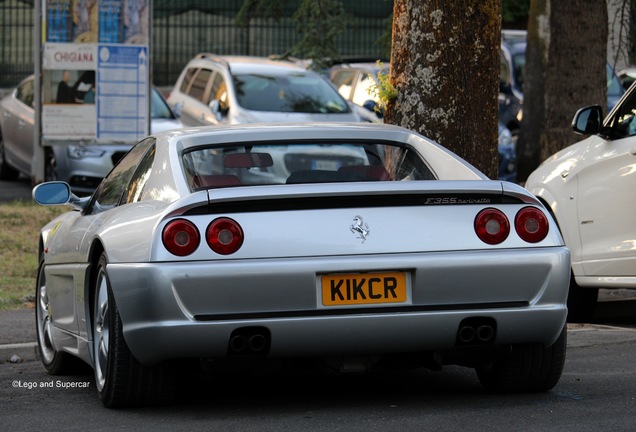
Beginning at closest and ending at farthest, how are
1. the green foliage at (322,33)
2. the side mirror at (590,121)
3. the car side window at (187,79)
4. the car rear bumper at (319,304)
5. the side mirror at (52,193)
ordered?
the car rear bumper at (319,304) < the side mirror at (52,193) < the side mirror at (590,121) < the car side window at (187,79) < the green foliage at (322,33)

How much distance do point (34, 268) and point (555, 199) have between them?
4.39m

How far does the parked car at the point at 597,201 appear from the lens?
9000mm

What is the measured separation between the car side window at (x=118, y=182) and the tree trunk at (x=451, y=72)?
2533 mm

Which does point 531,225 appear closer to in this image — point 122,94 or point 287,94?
point 122,94

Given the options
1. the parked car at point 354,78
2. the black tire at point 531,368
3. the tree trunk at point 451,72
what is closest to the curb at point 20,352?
the tree trunk at point 451,72

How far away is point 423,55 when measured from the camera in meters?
9.21

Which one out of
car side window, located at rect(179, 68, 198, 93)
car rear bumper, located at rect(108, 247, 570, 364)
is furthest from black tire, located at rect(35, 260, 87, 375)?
car side window, located at rect(179, 68, 198, 93)

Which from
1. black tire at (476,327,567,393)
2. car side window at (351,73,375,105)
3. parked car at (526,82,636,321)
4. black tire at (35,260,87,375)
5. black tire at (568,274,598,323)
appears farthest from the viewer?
car side window at (351,73,375,105)

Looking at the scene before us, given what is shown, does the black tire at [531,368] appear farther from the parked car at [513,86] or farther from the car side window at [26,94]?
the parked car at [513,86]

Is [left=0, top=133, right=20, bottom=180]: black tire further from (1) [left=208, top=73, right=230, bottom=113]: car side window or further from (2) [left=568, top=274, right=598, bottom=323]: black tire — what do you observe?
(2) [left=568, top=274, right=598, bottom=323]: black tire

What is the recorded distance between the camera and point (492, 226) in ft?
19.9

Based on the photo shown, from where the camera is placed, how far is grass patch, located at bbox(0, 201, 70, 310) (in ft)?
34.1

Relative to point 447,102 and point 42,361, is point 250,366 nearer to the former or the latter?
point 42,361

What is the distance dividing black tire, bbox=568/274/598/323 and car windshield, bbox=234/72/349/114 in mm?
8670
